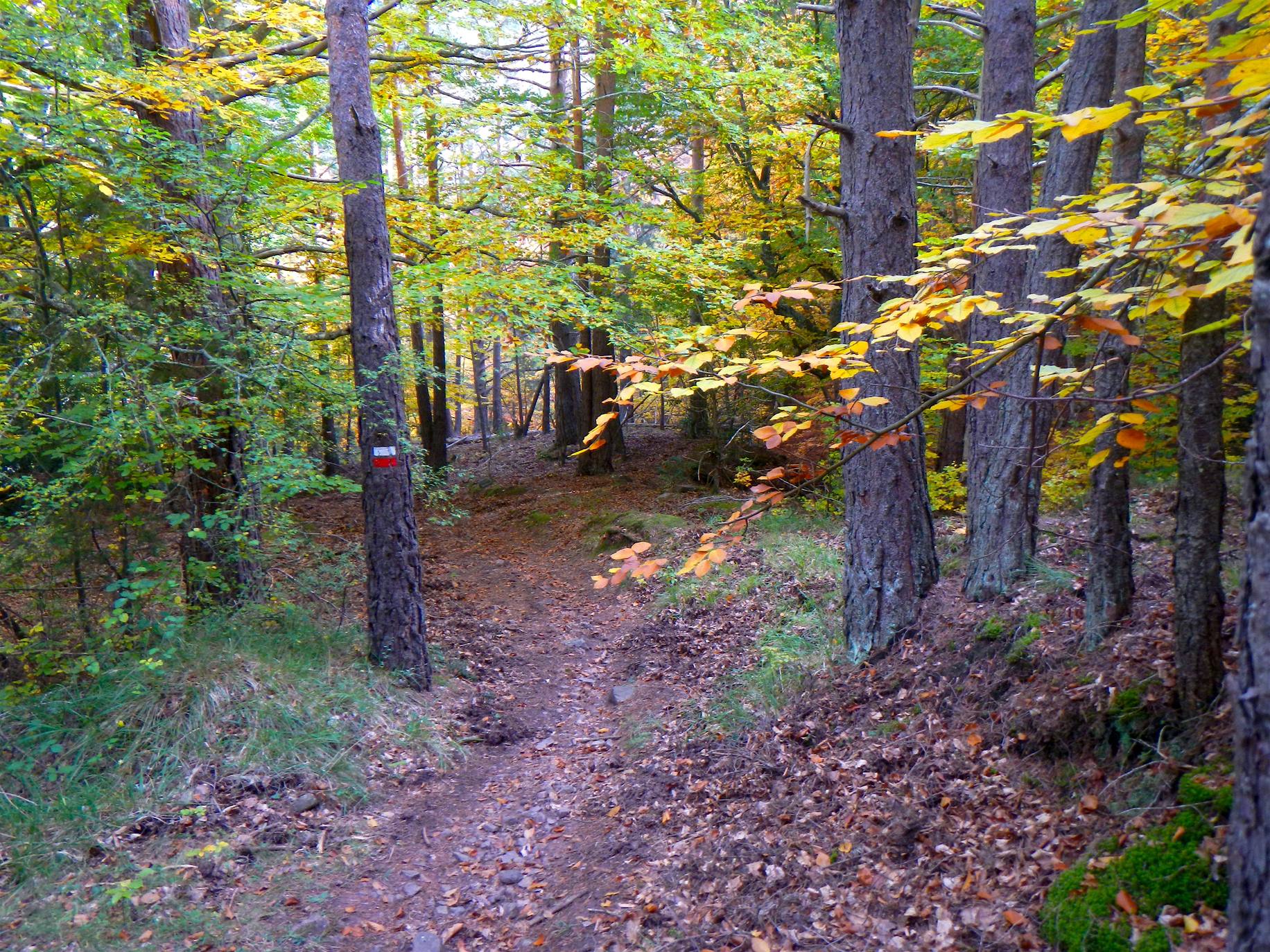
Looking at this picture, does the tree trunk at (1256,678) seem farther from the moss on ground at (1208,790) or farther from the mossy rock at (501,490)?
the mossy rock at (501,490)

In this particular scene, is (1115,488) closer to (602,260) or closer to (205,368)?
(205,368)

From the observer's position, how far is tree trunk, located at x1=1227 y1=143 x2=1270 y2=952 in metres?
1.54

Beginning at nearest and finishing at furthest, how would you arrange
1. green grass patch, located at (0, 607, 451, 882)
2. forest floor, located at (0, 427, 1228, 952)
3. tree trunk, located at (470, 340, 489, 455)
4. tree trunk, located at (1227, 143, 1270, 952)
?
tree trunk, located at (1227, 143, 1270, 952), forest floor, located at (0, 427, 1228, 952), green grass patch, located at (0, 607, 451, 882), tree trunk, located at (470, 340, 489, 455)

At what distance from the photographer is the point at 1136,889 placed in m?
2.66

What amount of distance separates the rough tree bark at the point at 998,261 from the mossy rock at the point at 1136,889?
239 cm

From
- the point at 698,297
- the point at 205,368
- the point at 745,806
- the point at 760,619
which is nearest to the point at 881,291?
the point at 745,806

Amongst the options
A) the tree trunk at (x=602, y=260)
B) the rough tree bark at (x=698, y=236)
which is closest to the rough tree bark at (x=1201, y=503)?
the tree trunk at (x=602, y=260)

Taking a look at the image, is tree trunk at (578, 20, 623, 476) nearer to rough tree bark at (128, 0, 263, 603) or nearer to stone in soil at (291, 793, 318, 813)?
rough tree bark at (128, 0, 263, 603)

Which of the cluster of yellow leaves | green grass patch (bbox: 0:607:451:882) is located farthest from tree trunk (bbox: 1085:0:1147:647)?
green grass patch (bbox: 0:607:451:882)

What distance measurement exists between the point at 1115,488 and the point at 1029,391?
1.16m

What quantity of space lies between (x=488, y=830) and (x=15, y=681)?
3640 millimetres

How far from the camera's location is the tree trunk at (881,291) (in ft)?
15.9

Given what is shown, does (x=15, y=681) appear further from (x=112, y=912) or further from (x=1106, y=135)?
(x=1106, y=135)

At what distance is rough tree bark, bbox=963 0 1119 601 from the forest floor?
0.92ft
